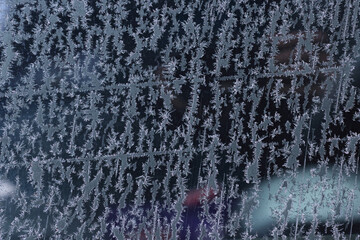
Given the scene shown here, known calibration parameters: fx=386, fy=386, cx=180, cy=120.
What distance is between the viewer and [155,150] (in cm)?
58

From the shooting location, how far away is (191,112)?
22.8 inches

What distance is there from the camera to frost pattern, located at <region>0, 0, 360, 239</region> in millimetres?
577

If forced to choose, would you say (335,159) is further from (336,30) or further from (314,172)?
(336,30)

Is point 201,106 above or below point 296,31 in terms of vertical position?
below

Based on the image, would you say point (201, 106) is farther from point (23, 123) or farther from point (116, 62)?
point (23, 123)

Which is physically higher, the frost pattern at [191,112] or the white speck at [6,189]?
the frost pattern at [191,112]

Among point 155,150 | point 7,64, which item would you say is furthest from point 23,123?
point 155,150

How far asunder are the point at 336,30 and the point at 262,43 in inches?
4.5

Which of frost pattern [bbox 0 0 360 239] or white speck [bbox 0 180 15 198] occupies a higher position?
frost pattern [bbox 0 0 360 239]

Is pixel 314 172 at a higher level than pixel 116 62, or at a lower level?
lower

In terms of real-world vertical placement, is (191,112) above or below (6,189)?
above

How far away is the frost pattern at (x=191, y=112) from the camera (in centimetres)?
58

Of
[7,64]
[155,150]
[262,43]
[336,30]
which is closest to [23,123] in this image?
[7,64]

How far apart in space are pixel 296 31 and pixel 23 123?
43 cm
